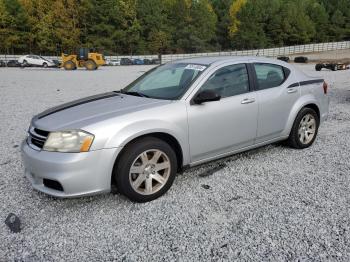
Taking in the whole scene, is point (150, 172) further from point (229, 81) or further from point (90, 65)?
point (90, 65)

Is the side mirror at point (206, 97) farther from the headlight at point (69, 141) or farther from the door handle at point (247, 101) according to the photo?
the headlight at point (69, 141)

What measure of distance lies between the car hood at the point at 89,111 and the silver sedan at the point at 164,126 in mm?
12

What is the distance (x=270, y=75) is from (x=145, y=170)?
7.84ft

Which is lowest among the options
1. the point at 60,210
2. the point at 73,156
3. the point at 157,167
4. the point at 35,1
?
the point at 60,210

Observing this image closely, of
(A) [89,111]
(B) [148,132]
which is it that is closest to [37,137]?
(A) [89,111]

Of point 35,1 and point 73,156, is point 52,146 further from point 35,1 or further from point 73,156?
point 35,1

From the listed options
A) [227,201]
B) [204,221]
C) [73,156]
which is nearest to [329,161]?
[227,201]

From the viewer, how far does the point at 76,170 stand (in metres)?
3.14

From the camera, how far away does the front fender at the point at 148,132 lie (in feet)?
10.8

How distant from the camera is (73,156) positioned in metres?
3.14

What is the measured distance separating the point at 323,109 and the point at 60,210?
426cm

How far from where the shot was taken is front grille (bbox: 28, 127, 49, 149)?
3387 millimetres

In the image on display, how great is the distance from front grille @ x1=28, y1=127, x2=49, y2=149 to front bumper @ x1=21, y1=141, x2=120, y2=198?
0.41 feet

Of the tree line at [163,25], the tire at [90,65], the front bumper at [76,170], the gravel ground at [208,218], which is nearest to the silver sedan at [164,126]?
the front bumper at [76,170]
